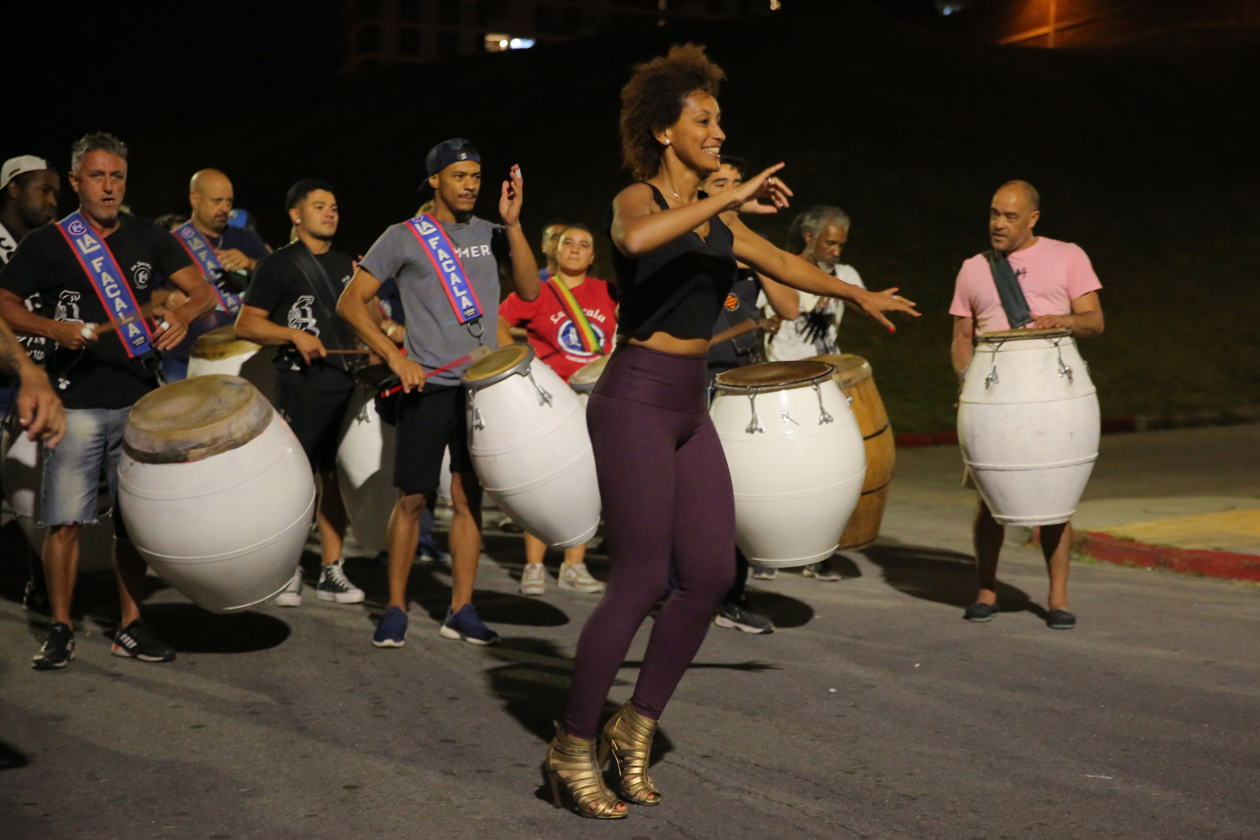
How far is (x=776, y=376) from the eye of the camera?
5906 millimetres

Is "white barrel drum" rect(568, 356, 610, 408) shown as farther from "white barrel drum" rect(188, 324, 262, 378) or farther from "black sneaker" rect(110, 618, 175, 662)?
"black sneaker" rect(110, 618, 175, 662)

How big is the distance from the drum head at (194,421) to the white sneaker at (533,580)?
7.74 feet

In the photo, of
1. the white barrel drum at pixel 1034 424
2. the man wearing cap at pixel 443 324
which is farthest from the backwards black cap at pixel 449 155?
the white barrel drum at pixel 1034 424

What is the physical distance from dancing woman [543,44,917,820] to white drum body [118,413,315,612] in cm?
196

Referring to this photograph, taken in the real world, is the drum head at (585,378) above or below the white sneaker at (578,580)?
above

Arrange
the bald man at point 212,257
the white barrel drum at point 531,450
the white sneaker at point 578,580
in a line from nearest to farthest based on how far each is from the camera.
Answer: the white barrel drum at point 531,450
the white sneaker at point 578,580
the bald man at point 212,257

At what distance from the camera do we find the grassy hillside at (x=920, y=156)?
21969 millimetres

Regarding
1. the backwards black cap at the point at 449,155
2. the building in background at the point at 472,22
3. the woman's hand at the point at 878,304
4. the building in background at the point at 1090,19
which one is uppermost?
the building in background at the point at 472,22

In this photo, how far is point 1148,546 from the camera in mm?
8469

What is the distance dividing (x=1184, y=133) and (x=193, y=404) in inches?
1304

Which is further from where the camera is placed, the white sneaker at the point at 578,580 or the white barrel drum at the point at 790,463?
the white sneaker at the point at 578,580

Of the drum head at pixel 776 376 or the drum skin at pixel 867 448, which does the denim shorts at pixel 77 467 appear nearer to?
the drum head at pixel 776 376

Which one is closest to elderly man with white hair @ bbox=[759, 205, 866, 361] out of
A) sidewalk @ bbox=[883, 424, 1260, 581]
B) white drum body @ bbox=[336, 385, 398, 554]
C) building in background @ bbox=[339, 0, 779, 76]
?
sidewalk @ bbox=[883, 424, 1260, 581]

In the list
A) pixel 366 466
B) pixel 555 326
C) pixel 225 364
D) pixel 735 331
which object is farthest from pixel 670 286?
pixel 225 364
